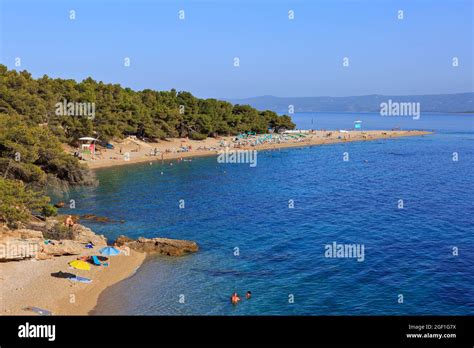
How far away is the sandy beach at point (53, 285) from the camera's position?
23875 mm

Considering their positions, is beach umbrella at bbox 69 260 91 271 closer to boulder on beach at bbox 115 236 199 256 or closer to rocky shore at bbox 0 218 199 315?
rocky shore at bbox 0 218 199 315

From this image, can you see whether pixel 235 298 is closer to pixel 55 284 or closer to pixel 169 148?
pixel 55 284

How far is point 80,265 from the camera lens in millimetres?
29359

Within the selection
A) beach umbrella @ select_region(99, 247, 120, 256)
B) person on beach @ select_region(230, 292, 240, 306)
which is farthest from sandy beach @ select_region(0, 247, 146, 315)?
person on beach @ select_region(230, 292, 240, 306)

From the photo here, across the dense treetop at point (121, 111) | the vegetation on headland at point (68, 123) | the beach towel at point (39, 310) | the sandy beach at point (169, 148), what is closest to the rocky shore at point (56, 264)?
the beach towel at point (39, 310)

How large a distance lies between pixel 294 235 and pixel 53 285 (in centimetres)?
2049

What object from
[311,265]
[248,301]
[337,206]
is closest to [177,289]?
[248,301]

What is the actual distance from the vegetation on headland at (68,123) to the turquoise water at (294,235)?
7372mm

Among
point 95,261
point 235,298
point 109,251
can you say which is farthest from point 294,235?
point 95,261

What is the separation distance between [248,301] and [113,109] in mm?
72205

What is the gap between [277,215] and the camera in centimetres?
4731
